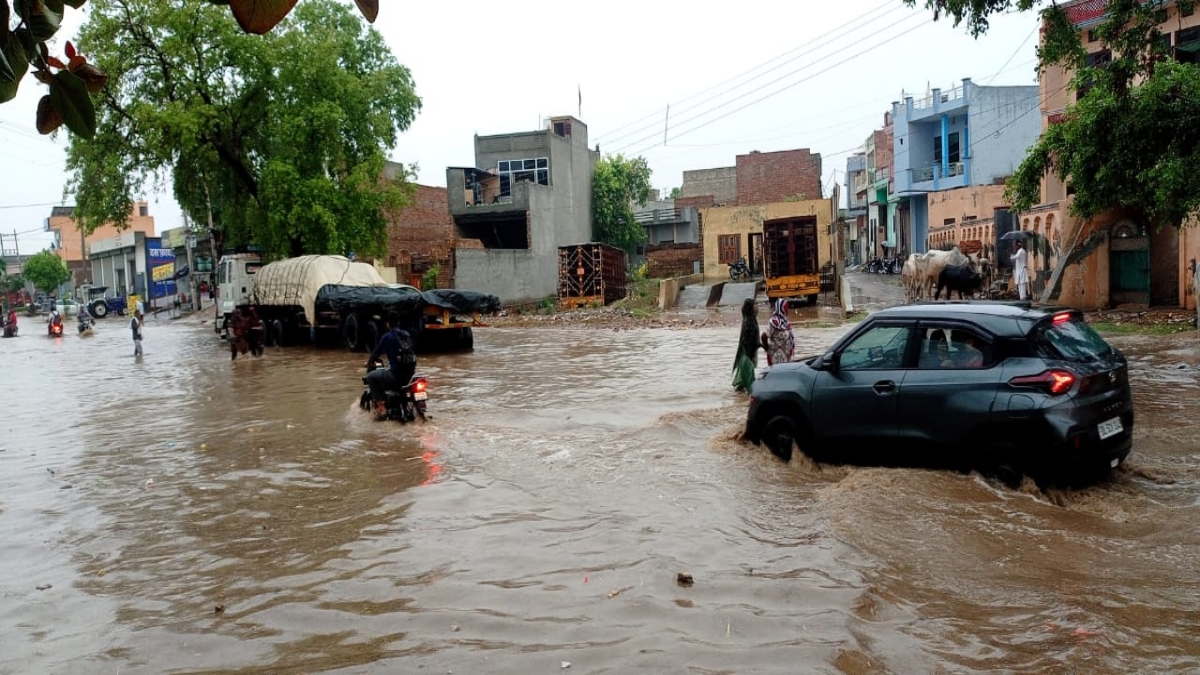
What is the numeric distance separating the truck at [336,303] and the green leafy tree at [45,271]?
53.4 m

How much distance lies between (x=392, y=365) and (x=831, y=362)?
5787 mm

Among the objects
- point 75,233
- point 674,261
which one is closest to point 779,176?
point 674,261

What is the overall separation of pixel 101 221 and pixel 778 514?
28038mm

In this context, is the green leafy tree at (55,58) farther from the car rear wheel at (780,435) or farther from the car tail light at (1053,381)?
the car rear wheel at (780,435)

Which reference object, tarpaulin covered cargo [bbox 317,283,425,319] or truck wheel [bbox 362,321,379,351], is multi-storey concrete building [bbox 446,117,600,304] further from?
truck wheel [bbox 362,321,379,351]

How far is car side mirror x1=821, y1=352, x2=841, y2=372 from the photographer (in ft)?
24.6

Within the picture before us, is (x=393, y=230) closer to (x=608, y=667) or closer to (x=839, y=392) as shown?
(x=839, y=392)

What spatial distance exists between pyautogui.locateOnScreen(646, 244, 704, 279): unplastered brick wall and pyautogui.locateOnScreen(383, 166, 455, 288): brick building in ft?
35.2

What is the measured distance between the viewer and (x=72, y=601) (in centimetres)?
557

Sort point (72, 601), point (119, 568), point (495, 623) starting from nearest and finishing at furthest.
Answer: point (495, 623) < point (72, 601) < point (119, 568)

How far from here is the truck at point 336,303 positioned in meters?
20.5

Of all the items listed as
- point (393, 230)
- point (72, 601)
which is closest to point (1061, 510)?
point (72, 601)

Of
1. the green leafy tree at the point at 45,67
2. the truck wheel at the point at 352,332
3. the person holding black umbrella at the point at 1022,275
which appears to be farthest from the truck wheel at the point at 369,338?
the green leafy tree at the point at 45,67

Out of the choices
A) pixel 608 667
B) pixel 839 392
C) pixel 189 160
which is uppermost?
pixel 189 160
